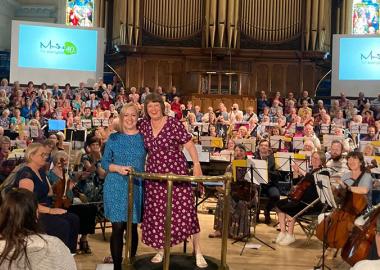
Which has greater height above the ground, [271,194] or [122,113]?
[122,113]

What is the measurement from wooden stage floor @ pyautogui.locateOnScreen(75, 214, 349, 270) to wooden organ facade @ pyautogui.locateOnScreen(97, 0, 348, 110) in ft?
32.1

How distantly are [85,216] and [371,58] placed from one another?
1198cm

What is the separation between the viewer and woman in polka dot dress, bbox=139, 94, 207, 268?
13.3ft

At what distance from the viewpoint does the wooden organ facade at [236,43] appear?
1586 centimetres

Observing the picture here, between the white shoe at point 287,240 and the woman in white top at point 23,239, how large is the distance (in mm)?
4144

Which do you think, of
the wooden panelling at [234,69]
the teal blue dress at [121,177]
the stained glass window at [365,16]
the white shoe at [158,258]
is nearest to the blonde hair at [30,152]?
the teal blue dress at [121,177]

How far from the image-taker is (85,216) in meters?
5.45

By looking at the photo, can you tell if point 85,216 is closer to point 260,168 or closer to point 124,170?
point 124,170

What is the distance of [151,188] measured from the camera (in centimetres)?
408

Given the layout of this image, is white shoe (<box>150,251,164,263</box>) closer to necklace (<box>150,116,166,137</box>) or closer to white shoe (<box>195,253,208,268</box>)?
white shoe (<box>195,253,208,268</box>)

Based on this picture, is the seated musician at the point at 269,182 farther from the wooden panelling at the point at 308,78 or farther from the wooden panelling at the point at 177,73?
the wooden panelling at the point at 308,78

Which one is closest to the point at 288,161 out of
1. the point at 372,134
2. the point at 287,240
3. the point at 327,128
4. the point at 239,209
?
the point at 239,209

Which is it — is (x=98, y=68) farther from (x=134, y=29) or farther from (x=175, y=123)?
(x=175, y=123)

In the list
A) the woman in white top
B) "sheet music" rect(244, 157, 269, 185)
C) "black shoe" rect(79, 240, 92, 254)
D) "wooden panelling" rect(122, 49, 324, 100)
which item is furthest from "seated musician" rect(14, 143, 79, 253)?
"wooden panelling" rect(122, 49, 324, 100)
